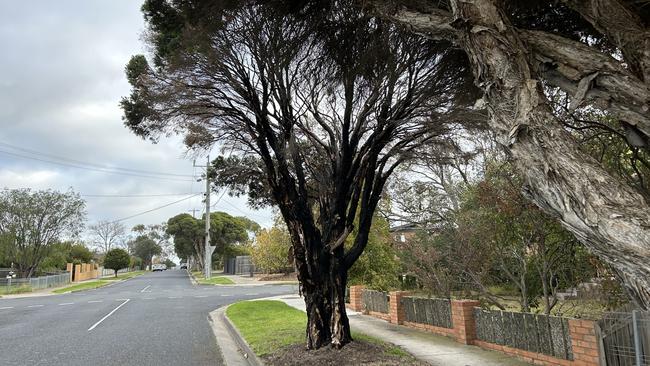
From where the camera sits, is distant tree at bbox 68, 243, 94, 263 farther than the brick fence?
Yes

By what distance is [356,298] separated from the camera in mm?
16312

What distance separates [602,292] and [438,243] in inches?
310

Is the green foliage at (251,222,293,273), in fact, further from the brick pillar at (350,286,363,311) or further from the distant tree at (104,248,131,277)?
the distant tree at (104,248,131,277)

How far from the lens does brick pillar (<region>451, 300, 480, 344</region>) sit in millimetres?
9602

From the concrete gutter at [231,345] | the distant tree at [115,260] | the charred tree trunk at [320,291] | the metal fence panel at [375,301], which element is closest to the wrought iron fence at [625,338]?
the charred tree trunk at [320,291]

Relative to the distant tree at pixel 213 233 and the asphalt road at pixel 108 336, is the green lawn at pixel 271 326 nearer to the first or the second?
the asphalt road at pixel 108 336

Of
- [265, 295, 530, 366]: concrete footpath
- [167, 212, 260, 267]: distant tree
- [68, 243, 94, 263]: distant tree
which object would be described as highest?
[167, 212, 260, 267]: distant tree

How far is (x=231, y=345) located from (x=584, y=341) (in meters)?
7.44

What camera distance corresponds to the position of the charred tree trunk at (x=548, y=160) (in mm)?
3025

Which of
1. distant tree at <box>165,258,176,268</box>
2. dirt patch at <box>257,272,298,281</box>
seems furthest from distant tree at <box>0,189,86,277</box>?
distant tree at <box>165,258,176,268</box>

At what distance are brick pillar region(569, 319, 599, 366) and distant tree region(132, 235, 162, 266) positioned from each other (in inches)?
4721

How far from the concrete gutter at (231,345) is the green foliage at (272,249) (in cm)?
Answer: 2169

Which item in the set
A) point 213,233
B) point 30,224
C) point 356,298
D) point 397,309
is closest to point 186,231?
point 213,233

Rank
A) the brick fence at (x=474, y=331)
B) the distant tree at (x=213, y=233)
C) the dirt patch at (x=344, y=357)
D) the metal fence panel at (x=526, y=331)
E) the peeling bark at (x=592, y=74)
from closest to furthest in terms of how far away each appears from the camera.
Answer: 1. the peeling bark at (x=592, y=74)
2. the brick fence at (x=474, y=331)
3. the metal fence panel at (x=526, y=331)
4. the dirt patch at (x=344, y=357)
5. the distant tree at (x=213, y=233)
